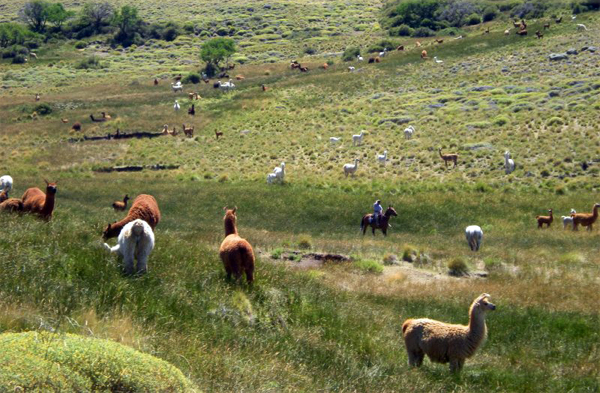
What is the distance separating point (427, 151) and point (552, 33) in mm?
29333

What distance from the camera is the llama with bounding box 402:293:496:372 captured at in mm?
11383

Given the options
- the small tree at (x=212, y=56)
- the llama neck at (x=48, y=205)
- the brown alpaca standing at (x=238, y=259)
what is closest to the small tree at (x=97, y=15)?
the small tree at (x=212, y=56)

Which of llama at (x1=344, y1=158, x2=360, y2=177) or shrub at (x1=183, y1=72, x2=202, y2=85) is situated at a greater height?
llama at (x1=344, y1=158, x2=360, y2=177)

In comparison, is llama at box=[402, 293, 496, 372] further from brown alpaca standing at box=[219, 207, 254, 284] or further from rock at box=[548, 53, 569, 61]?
rock at box=[548, 53, 569, 61]

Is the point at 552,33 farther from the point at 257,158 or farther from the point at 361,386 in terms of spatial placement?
the point at 361,386

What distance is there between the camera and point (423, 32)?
102 metres

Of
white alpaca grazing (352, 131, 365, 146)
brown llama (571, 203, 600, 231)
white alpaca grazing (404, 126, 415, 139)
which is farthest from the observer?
white alpaca grazing (352, 131, 365, 146)

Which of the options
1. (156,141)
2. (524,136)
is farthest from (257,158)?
(524,136)

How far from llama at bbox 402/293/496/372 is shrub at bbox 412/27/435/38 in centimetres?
9335

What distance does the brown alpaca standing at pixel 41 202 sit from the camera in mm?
16827

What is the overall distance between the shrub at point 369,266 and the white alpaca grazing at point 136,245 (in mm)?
10411

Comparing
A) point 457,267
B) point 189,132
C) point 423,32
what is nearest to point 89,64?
point 423,32

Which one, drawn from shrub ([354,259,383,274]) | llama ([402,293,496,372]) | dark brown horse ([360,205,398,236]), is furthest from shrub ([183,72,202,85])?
llama ([402,293,496,372])

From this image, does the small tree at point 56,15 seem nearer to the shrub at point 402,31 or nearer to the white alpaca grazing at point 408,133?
the shrub at point 402,31
